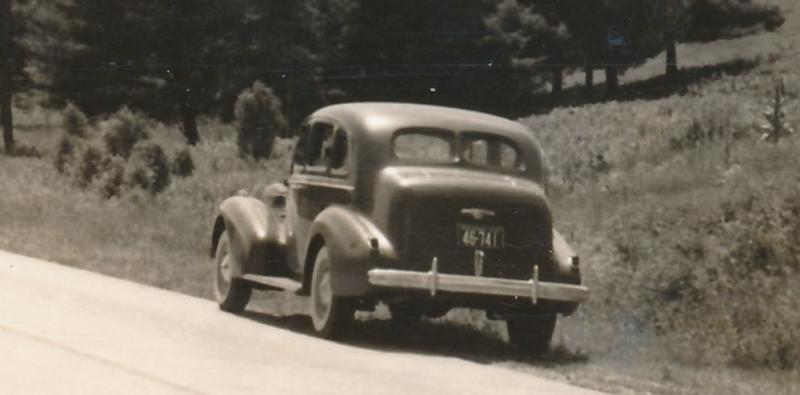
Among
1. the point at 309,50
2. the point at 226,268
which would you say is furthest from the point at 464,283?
the point at 309,50

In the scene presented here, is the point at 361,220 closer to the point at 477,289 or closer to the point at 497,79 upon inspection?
the point at 477,289

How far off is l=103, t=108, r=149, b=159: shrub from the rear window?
29925 millimetres

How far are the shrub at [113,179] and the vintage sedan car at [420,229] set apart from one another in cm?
1956

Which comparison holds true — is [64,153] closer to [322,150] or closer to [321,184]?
[322,150]

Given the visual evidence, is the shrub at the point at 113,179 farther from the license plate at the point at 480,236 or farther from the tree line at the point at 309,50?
the tree line at the point at 309,50

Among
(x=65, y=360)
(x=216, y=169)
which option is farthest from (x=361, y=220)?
(x=216, y=169)

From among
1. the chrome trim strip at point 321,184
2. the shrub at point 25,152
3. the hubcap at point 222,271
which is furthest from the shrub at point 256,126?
the chrome trim strip at point 321,184

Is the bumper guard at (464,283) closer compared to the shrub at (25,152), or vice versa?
the bumper guard at (464,283)

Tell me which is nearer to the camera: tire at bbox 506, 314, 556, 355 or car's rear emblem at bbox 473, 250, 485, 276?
car's rear emblem at bbox 473, 250, 485, 276

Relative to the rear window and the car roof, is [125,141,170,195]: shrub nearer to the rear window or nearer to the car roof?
the car roof

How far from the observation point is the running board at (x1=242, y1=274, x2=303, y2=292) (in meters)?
13.2

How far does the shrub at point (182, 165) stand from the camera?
3925 centimetres

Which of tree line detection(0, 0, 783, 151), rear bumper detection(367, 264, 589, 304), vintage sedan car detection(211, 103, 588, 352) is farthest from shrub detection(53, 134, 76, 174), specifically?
rear bumper detection(367, 264, 589, 304)

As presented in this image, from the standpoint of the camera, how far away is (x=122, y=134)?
42781 mm
